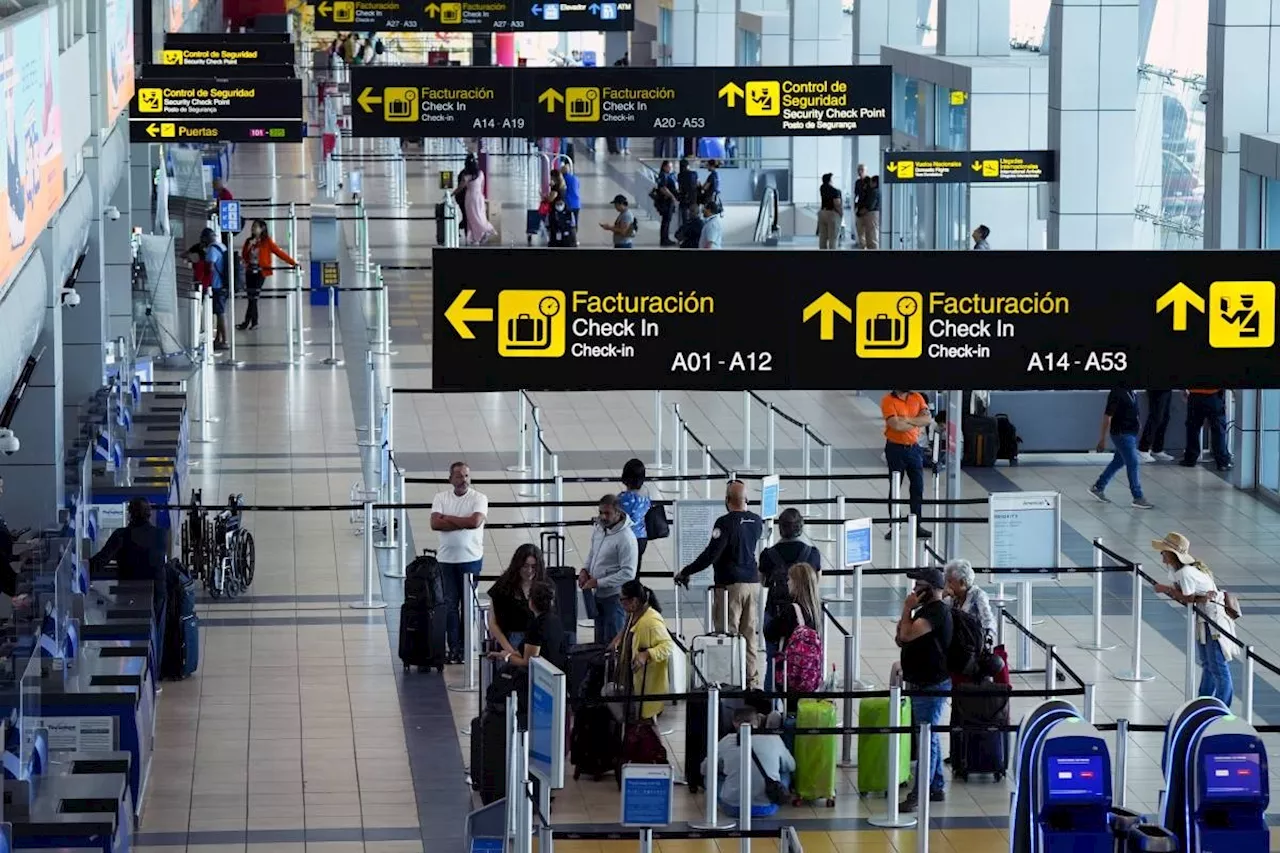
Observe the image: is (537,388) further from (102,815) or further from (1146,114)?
(1146,114)

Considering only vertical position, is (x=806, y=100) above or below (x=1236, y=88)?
below

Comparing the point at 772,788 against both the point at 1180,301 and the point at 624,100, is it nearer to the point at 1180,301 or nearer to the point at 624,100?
the point at 1180,301

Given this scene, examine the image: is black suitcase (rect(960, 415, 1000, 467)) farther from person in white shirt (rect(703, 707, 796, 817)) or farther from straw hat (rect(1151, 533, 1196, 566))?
person in white shirt (rect(703, 707, 796, 817))

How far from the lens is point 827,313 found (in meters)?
12.6

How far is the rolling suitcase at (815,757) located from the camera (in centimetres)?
1314

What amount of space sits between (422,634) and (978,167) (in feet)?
40.6

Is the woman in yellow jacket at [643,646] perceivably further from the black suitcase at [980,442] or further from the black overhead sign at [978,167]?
the black overhead sign at [978,167]

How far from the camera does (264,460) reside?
23.3m

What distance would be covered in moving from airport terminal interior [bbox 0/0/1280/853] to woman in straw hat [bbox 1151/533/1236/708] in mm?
40

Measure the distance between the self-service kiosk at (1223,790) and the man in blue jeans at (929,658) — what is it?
2.23m

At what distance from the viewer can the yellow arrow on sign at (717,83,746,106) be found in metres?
26.9

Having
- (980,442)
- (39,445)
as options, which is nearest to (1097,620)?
(980,442)

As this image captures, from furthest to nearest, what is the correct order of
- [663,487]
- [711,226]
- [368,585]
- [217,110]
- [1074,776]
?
1. [711,226]
2. [217,110]
3. [663,487]
4. [368,585]
5. [1074,776]

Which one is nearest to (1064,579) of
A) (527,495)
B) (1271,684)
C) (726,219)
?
(1271,684)
